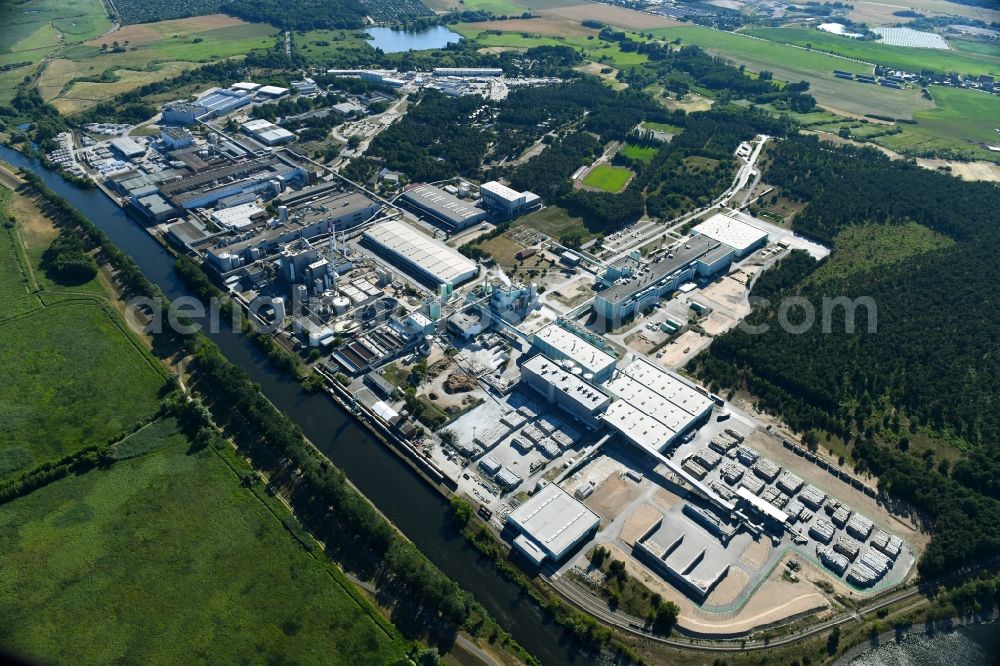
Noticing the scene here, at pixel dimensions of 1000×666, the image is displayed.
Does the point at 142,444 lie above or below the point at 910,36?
below

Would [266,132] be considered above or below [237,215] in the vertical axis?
above

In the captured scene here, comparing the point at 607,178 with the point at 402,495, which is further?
the point at 607,178

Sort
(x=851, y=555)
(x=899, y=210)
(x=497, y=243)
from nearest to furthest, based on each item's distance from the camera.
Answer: (x=851, y=555) < (x=497, y=243) < (x=899, y=210)

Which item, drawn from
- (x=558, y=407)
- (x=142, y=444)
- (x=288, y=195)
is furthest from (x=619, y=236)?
(x=142, y=444)

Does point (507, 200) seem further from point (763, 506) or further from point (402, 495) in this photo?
point (763, 506)

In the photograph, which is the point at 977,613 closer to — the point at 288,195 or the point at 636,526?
the point at 636,526

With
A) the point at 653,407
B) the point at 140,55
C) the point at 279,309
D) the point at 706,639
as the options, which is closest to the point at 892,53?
the point at 653,407
